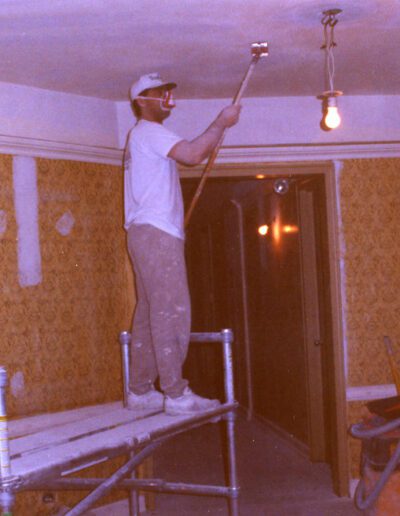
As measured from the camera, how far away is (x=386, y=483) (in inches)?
168

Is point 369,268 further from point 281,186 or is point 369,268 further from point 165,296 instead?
point 165,296

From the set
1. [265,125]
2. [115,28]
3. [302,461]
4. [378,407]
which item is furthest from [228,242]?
[115,28]

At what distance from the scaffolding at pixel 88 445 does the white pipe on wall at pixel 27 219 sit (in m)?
0.79

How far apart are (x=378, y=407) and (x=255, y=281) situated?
4382 mm

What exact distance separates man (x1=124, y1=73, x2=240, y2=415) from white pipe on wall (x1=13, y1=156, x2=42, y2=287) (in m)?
1.12

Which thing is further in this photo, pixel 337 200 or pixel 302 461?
pixel 302 461

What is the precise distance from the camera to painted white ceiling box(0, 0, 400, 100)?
11.9 ft

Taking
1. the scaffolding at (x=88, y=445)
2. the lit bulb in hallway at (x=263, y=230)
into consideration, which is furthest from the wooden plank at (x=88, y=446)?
the lit bulb in hallway at (x=263, y=230)

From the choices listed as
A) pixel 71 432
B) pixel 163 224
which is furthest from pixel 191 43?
pixel 71 432

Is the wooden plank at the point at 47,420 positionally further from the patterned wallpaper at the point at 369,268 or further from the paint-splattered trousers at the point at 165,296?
the patterned wallpaper at the point at 369,268

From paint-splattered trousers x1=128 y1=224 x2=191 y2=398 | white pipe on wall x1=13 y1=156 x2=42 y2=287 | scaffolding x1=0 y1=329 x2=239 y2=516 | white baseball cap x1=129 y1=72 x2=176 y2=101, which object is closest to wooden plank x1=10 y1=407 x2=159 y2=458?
scaffolding x1=0 y1=329 x2=239 y2=516

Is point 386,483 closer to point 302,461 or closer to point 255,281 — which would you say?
point 302,461

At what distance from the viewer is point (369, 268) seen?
226 inches

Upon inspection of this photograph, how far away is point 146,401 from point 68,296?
1.25 m
